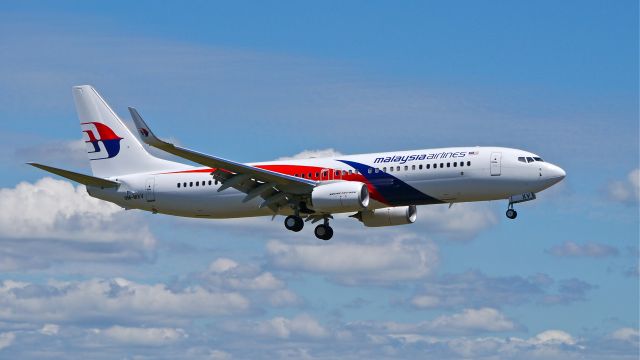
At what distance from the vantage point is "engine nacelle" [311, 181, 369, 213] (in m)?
72.1

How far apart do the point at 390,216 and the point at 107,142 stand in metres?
21.1

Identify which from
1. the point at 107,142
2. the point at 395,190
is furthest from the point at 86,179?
the point at 395,190

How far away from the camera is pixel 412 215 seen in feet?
266

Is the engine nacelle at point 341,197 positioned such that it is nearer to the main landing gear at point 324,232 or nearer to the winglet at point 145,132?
the main landing gear at point 324,232

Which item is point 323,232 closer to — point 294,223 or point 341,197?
point 294,223

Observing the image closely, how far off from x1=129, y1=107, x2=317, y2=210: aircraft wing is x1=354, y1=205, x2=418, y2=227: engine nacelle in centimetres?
711

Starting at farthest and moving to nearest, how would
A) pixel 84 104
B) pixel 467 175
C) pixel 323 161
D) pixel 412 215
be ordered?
pixel 84 104, pixel 412 215, pixel 323 161, pixel 467 175

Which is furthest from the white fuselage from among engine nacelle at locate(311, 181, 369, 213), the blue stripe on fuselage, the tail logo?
the tail logo

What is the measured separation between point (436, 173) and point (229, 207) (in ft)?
47.8

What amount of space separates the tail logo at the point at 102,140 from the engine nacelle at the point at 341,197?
1860 cm

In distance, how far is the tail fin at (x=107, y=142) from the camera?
83.8 metres

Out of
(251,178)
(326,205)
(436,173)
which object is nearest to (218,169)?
(251,178)

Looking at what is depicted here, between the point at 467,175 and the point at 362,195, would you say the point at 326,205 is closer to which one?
the point at 362,195

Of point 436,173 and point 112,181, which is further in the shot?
point 112,181
